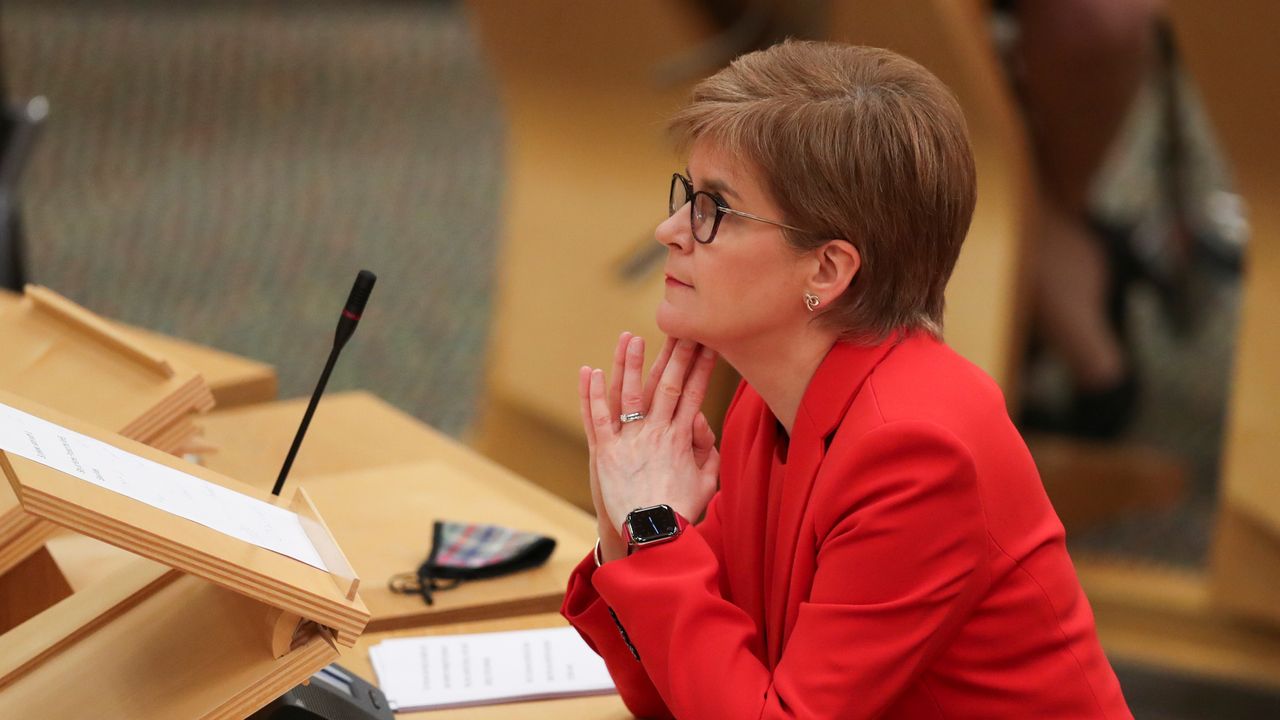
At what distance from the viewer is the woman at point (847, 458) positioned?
1.11 meters

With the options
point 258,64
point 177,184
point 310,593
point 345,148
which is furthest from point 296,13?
point 310,593

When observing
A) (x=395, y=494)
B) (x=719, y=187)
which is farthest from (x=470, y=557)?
(x=719, y=187)

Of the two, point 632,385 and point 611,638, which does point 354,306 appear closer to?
point 632,385

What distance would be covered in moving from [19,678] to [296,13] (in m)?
7.95

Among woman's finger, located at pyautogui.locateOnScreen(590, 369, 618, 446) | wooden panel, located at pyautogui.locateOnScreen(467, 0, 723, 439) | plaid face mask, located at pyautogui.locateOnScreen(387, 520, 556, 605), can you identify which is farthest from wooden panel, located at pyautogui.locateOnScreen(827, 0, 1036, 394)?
woman's finger, located at pyautogui.locateOnScreen(590, 369, 618, 446)

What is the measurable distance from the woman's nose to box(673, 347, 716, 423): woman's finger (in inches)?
4.7

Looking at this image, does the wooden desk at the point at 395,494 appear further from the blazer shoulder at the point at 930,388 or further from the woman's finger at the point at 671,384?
the blazer shoulder at the point at 930,388

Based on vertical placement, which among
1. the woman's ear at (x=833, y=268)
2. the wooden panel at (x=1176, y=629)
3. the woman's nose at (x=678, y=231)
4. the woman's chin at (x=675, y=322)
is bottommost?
the wooden panel at (x=1176, y=629)

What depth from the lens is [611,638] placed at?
1.35m

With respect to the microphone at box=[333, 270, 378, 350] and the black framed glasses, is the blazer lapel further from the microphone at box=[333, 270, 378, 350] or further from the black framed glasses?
the microphone at box=[333, 270, 378, 350]

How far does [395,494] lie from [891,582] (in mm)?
905

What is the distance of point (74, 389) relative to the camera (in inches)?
59.7

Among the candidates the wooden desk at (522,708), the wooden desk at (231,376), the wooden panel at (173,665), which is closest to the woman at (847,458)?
the wooden desk at (522,708)

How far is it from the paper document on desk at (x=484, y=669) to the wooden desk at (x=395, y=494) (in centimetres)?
7
